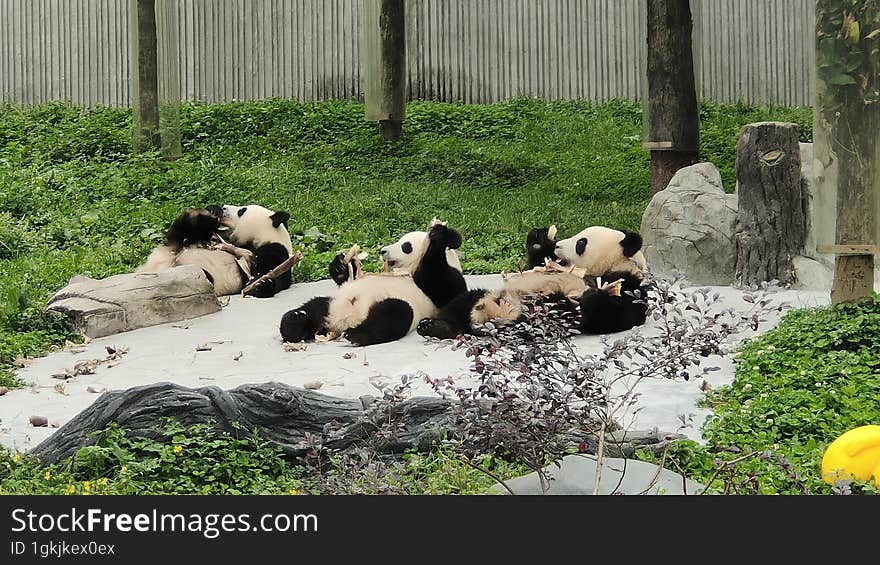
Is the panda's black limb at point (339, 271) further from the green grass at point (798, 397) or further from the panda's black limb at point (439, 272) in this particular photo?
the green grass at point (798, 397)

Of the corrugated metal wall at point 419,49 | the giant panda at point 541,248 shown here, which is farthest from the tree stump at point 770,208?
the corrugated metal wall at point 419,49

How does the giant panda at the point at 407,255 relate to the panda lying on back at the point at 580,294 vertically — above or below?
above

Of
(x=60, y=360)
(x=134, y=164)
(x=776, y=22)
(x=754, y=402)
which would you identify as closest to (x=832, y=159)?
(x=754, y=402)

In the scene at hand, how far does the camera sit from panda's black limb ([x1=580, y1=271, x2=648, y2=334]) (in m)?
6.10

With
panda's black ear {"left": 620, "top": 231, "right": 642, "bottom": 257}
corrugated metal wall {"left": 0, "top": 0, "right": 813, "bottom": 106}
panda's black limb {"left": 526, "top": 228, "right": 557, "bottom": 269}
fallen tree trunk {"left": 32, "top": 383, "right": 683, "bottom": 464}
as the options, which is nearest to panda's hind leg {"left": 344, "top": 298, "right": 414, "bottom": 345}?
panda's black limb {"left": 526, "top": 228, "right": 557, "bottom": 269}

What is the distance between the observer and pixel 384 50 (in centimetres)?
1205

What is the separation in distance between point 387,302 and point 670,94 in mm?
4901

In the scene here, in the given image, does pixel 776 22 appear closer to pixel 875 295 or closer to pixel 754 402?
pixel 875 295

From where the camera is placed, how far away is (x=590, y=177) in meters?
12.0

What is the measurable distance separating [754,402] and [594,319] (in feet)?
4.77

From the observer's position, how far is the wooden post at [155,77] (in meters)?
11.9

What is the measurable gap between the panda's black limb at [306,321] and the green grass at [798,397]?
2.42 metres

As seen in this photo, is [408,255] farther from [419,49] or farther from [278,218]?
[419,49]

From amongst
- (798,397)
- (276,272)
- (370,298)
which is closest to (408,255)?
(370,298)
